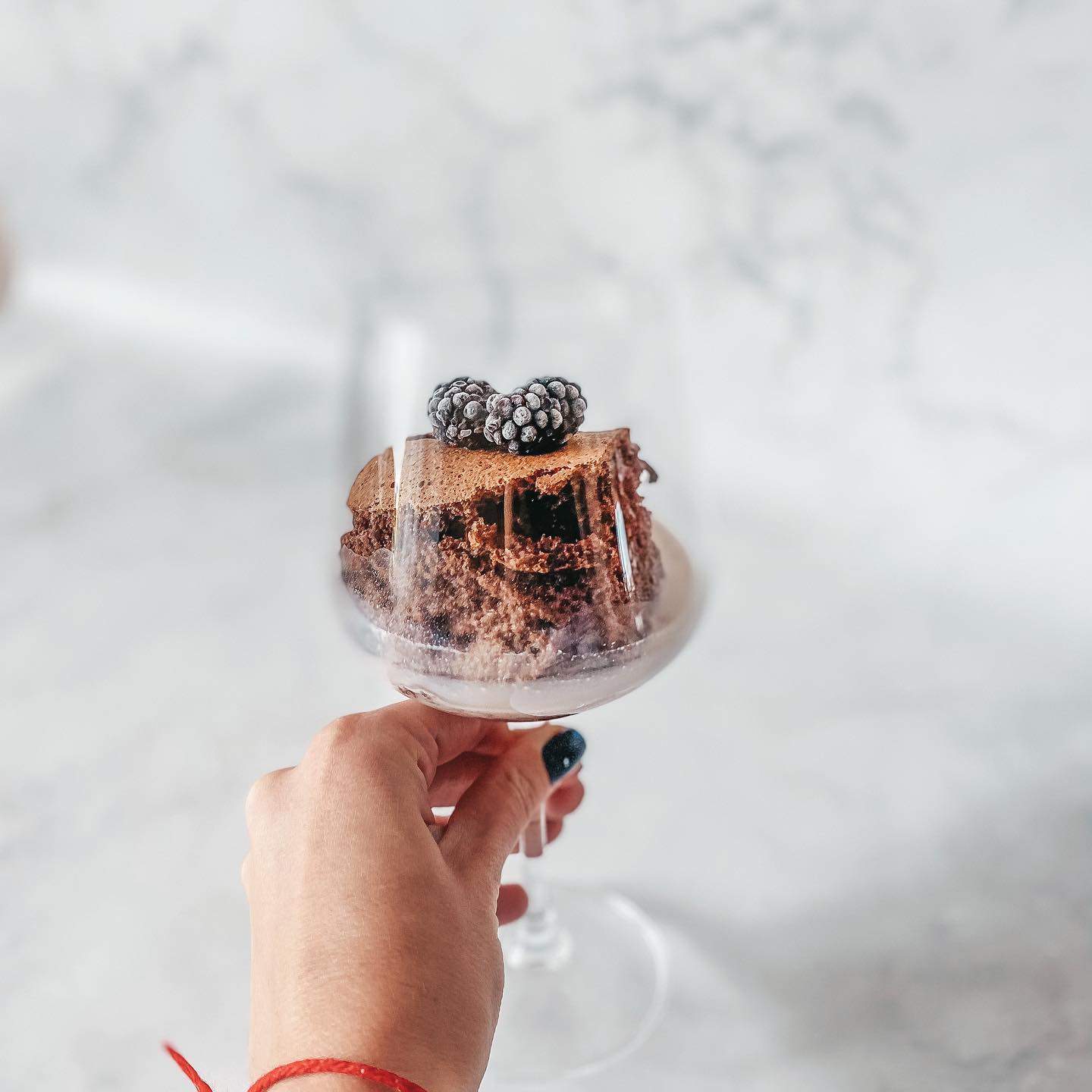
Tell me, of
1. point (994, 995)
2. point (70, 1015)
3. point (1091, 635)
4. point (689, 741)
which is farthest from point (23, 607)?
point (1091, 635)

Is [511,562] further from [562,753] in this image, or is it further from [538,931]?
[538,931]

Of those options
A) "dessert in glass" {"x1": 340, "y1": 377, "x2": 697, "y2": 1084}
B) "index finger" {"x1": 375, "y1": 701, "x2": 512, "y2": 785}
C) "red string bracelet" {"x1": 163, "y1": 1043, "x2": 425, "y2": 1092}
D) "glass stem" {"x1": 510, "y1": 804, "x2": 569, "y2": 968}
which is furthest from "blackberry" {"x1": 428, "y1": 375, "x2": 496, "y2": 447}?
"glass stem" {"x1": 510, "y1": 804, "x2": 569, "y2": 968}

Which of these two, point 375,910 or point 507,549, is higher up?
point 507,549

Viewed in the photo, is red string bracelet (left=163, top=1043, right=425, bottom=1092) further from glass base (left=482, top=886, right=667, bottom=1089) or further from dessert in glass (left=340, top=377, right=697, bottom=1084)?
glass base (left=482, top=886, right=667, bottom=1089)

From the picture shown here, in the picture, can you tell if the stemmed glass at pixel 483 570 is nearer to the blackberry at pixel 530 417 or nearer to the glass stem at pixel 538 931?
the blackberry at pixel 530 417

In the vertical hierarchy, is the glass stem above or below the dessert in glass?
below

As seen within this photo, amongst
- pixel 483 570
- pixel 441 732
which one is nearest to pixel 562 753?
pixel 441 732
